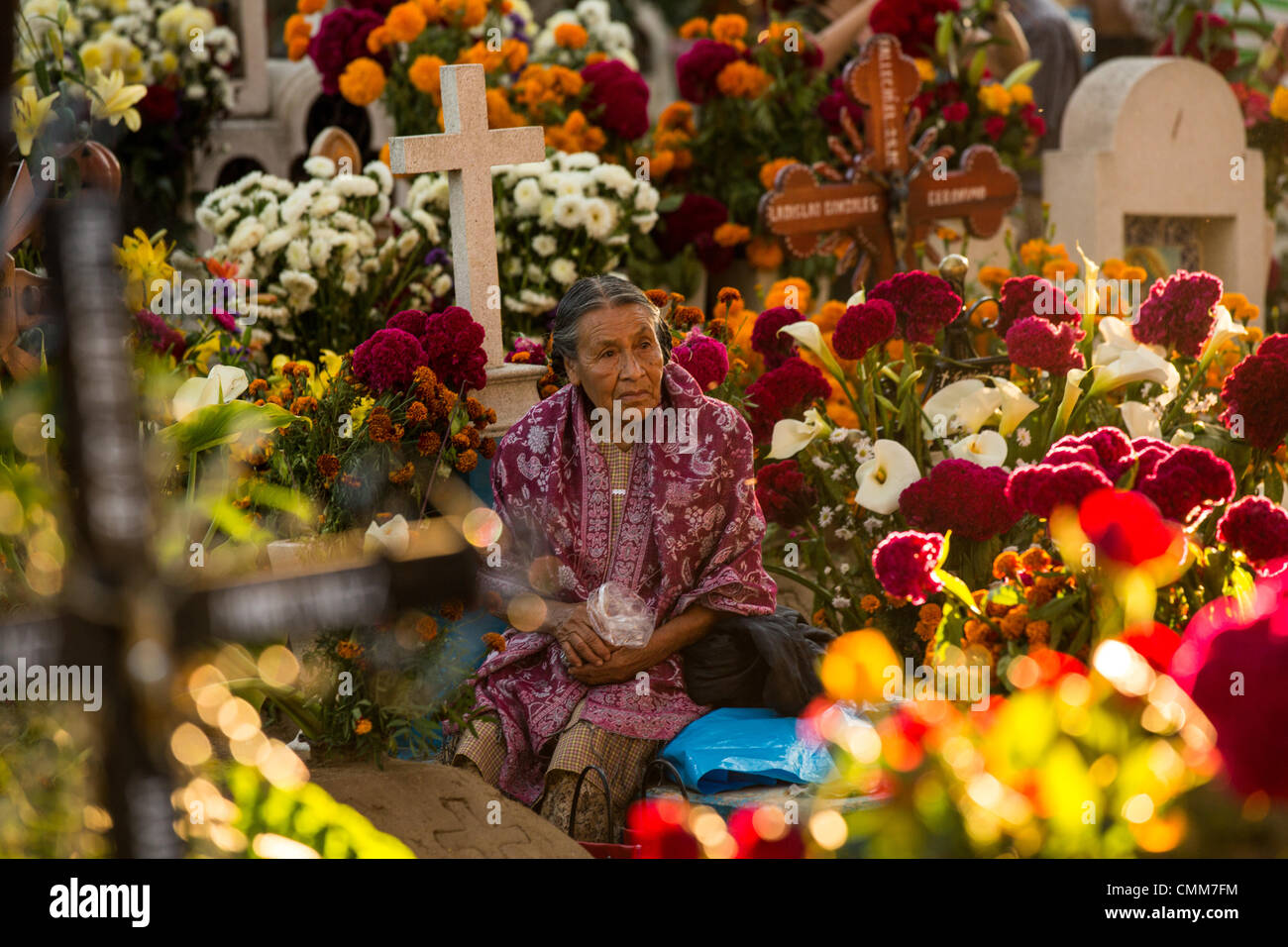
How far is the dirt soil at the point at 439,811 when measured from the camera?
2.46m

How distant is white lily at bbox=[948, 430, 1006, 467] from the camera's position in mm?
3121

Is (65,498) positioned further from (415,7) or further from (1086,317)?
(415,7)

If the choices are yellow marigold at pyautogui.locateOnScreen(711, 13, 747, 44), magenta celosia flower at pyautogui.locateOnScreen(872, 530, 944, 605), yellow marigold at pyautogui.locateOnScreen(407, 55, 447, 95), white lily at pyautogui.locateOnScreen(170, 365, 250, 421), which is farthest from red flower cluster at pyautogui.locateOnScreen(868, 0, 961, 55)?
magenta celosia flower at pyautogui.locateOnScreen(872, 530, 944, 605)

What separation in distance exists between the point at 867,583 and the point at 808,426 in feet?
1.42

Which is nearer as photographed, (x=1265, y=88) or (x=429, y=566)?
(x=429, y=566)

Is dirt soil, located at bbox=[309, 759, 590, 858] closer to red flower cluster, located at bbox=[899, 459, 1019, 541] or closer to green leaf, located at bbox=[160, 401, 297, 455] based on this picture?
green leaf, located at bbox=[160, 401, 297, 455]

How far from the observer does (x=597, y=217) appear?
5.20 metres

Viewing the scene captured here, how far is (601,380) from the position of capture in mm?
3164

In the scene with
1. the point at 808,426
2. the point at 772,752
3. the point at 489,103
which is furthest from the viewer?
the point at 489,103

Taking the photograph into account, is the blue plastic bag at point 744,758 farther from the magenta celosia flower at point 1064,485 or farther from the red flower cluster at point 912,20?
the red flower cluster at point 912,20

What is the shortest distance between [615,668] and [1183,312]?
153 cm

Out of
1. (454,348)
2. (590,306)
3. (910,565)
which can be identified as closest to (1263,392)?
(910,565)

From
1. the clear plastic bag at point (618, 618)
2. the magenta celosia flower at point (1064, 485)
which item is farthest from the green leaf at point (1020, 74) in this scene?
the magenta celosia flower at point (1064, 485)
